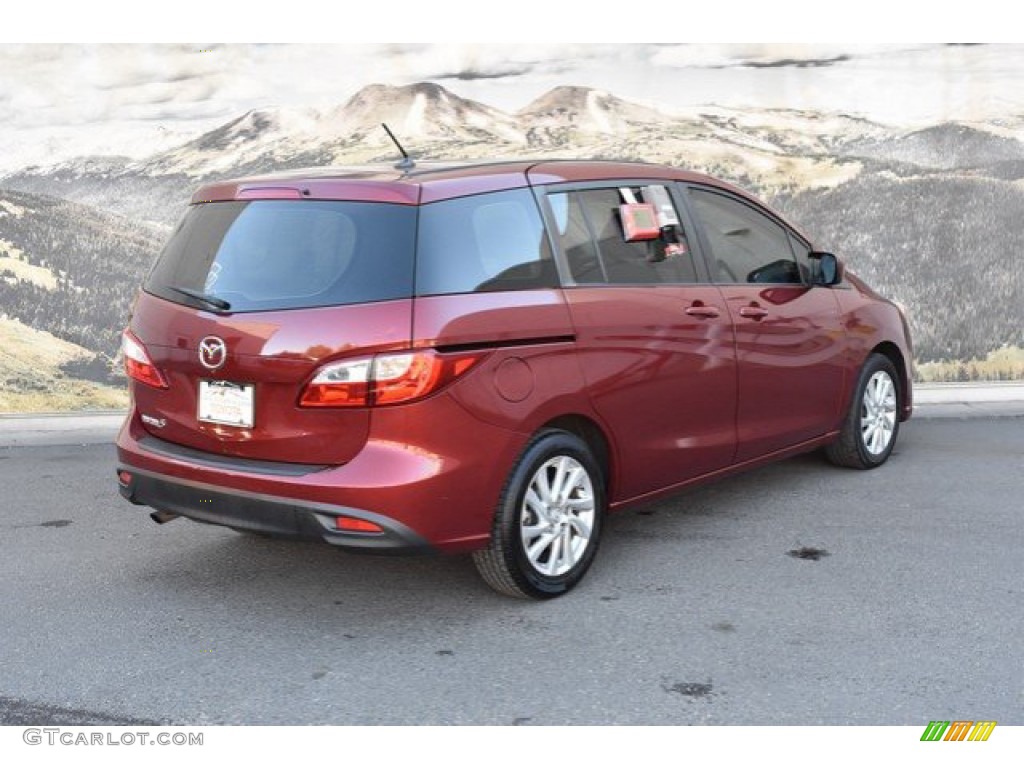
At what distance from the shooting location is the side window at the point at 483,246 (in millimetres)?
4129

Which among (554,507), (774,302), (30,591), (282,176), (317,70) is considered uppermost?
(317,70)

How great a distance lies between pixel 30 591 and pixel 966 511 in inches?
169

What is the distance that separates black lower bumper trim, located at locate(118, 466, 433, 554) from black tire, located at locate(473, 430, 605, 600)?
369 millimetres

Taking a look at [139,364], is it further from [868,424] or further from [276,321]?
[868,424]

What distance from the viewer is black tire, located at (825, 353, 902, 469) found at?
6.45m

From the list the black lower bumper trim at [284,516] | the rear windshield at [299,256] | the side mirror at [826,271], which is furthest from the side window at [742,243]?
the black lower bumper trim at [284,516]

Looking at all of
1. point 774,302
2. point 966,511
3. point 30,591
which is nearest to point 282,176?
point 30,591

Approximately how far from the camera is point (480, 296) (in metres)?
4.22

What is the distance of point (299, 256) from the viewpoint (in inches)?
167

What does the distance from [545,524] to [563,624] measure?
38 cm

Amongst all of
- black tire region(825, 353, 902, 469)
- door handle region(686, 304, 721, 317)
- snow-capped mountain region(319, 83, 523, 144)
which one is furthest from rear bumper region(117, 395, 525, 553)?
snow-capped mountain region(319, 83, 523, 144)

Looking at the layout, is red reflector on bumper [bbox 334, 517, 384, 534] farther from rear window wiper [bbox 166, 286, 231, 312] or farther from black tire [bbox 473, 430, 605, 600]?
rear window wiper [bbox 166, 286, 231, 312]

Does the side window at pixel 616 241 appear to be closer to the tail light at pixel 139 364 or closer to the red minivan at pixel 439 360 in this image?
the red minivan at pixel 439 360
